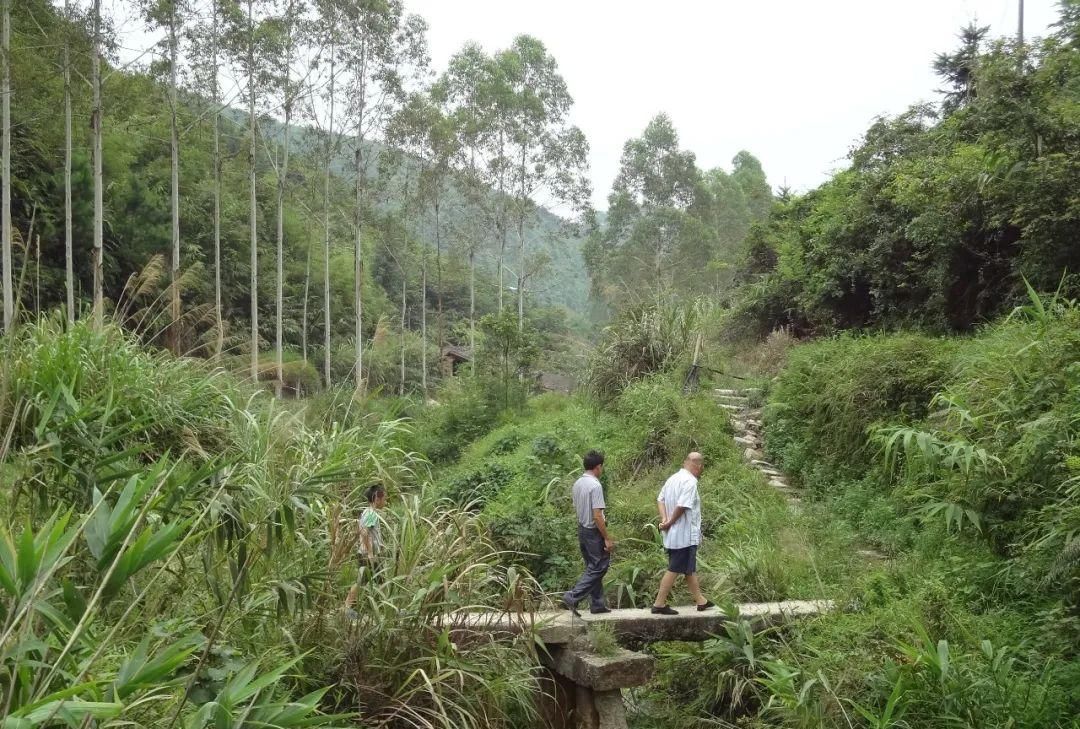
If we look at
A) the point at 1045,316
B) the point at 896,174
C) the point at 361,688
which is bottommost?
the point at 361,688

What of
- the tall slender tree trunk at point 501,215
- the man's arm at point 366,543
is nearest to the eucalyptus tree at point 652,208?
the tall slender tree trunk at point 501,215

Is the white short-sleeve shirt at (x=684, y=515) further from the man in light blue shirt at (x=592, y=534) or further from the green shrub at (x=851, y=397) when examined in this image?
the green shrub at (x=851, y=397)

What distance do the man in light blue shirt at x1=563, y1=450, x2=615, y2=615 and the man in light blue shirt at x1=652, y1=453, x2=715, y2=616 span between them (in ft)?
1.53

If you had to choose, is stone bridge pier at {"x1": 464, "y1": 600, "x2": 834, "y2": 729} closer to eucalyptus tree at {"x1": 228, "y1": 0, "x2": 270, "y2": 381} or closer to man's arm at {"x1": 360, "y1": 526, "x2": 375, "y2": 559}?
man's arm at {"x1": 360, "y1": 526, "x2": 375, "y2": 559}

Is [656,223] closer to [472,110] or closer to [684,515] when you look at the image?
[472,110]

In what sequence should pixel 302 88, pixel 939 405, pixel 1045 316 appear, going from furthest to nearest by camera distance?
pixel 302 88, pixel 939 405, pixel 1045 316

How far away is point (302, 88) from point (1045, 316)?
20.9 metres

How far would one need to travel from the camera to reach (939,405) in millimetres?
8055

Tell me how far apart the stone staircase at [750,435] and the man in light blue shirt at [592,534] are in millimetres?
3359

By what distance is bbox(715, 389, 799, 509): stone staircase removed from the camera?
976cm

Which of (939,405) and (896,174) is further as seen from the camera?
(896,174)

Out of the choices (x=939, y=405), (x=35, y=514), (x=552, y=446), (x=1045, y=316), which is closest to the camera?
(x=35, y=514)

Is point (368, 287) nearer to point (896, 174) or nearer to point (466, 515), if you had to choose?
point (896, 174)

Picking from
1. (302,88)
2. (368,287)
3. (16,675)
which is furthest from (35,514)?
(368,287)
